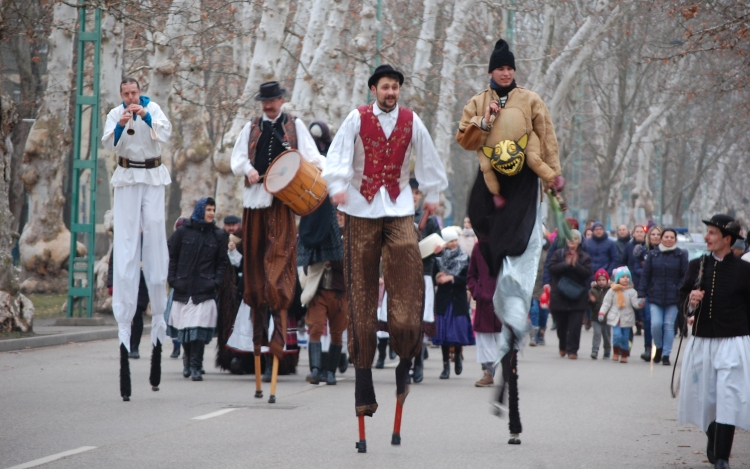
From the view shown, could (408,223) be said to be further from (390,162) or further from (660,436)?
(660,436)

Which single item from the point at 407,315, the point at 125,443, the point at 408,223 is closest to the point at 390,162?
the point at 408,223

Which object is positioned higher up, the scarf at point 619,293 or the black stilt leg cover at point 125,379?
the scarf at point 619,293

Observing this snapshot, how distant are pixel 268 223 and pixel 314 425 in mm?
2179

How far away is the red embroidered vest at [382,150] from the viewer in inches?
327

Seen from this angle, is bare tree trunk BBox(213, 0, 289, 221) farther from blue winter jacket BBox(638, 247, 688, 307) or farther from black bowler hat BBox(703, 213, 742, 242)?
black bowler hat BBox(703, 213, 742, 242)

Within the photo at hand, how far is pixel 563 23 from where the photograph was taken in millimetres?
46562

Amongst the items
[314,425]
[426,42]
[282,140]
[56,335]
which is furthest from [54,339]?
[426,42]

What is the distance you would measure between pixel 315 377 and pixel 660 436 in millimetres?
4165

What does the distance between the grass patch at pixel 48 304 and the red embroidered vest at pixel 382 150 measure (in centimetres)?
1502

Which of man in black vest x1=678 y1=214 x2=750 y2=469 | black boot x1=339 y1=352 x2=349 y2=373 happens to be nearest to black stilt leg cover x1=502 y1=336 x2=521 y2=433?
man in black vest x1=678 y1=214 x2=750 y2=469

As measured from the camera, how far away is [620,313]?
17.9 meters

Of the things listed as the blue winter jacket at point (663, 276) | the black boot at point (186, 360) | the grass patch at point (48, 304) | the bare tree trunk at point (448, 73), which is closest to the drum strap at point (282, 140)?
the black boot at point (186, 360)

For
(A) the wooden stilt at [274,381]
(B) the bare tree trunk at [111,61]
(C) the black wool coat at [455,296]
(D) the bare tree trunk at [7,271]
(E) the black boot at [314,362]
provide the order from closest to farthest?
(A) the wooden stilt at [274,381], (E) the black boot at [314,362], (C) the black wool coat at [455,296], (D) the bare tree trunk at [7,271], (B) the bare tree trunk at [111,61]

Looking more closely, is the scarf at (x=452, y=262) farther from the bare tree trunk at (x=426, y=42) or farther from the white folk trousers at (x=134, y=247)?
the bare tree trunk at (x=426, y=42)
